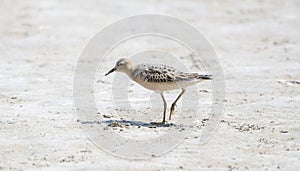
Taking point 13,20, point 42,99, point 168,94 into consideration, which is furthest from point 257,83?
point 13,20

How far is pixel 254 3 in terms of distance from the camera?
59.2 ft

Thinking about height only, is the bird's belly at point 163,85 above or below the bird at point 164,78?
below

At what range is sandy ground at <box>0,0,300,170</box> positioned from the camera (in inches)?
305

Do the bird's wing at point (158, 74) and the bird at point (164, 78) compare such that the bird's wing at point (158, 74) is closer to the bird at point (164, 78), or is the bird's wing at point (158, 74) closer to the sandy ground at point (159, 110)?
the bird at point (164, 78)

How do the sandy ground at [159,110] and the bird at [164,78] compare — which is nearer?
the sandy ground at [159,110]

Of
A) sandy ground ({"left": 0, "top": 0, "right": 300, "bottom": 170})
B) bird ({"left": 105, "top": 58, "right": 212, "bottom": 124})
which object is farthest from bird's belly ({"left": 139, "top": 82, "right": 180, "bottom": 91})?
sandy ground ({"left": 0, "top": 0, "right": 300, "bottom": 170})

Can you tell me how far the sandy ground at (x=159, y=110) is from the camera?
7.76m

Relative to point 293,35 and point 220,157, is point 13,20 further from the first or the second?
point 220,157

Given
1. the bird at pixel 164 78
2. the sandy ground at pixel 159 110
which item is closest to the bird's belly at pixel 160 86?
the bird at pixel 164 78

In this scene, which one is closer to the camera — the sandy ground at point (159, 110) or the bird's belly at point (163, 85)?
the sandy ground at point (159, 110)

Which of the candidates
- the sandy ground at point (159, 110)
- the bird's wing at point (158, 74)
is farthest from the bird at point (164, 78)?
the sandy ground at point (159, 110)

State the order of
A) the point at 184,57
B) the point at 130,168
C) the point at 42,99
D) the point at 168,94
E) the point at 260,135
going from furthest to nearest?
the point at 184,57 < the point at 168,94 < the point at 42,99 < the point at 260,135 < the point at 130,168

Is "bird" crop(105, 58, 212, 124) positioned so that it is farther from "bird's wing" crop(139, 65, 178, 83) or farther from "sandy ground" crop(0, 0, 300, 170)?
"sandy ground" crop(0, 0, 300, 170)

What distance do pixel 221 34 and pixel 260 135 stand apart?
22.2 feet
